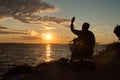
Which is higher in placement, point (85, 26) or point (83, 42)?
point (85, 26)

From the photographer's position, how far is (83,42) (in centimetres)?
1414

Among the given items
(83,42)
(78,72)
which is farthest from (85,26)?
(78,72)

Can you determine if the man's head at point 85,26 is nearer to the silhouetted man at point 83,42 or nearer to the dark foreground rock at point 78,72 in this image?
the silhouetted man at point 83,42

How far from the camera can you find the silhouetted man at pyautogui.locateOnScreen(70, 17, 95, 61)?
1399 cm

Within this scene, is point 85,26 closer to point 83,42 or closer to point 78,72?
point 83,42

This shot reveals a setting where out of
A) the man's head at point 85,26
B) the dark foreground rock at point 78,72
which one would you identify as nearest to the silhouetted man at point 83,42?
the man's head at point 85,26

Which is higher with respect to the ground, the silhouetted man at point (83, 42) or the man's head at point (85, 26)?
the man's head at point (85, 26)

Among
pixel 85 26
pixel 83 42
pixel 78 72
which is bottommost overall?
pixel 78 72

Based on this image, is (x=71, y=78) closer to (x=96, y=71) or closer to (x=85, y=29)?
(x=96, y=71)

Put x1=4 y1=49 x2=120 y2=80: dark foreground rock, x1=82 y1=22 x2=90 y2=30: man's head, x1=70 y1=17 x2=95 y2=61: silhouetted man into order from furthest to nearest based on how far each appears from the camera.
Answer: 1. x1=82 y1=22 x2=90 y2=30: man's head
2. x1=70 y1=17 x2=95 y2=61: silhouetted man
3. x1=4 y1=49 x2=120 y2=80: dark foreground rock

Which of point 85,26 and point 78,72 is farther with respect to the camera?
point 85,26

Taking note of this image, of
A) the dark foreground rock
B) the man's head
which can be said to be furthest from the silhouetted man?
the dark foreground rock

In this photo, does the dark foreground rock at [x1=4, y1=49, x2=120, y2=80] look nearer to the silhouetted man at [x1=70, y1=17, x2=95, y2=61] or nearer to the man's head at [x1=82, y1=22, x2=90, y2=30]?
the silhouetted man at [x1=70, y1=17, x2=95, y2=61]

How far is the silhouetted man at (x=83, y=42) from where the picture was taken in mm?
13992
